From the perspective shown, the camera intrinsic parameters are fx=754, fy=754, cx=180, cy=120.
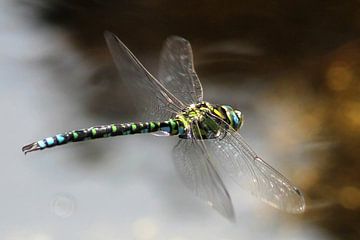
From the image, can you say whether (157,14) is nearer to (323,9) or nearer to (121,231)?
(323,9)

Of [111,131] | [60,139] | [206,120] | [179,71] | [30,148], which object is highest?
[179,71]

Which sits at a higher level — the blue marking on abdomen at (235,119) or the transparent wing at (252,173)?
the blue marking on abdomen at (235,119)

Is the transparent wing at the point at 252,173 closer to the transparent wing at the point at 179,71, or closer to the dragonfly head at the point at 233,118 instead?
the dragonfly head at the point at 233,118

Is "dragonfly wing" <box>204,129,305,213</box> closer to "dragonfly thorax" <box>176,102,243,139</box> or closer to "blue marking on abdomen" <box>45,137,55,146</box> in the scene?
"dragonfly thorax" <box>176,102,243,139</box>

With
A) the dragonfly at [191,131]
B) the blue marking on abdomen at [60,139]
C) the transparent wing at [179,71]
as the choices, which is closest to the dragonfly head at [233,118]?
the dragonfly at [191,131]

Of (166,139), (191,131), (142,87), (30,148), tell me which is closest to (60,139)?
(30,148)

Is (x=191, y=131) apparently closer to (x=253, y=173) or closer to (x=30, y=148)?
(x=253, y=173)

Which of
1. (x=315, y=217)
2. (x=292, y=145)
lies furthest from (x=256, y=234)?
(x=292, y=145)
